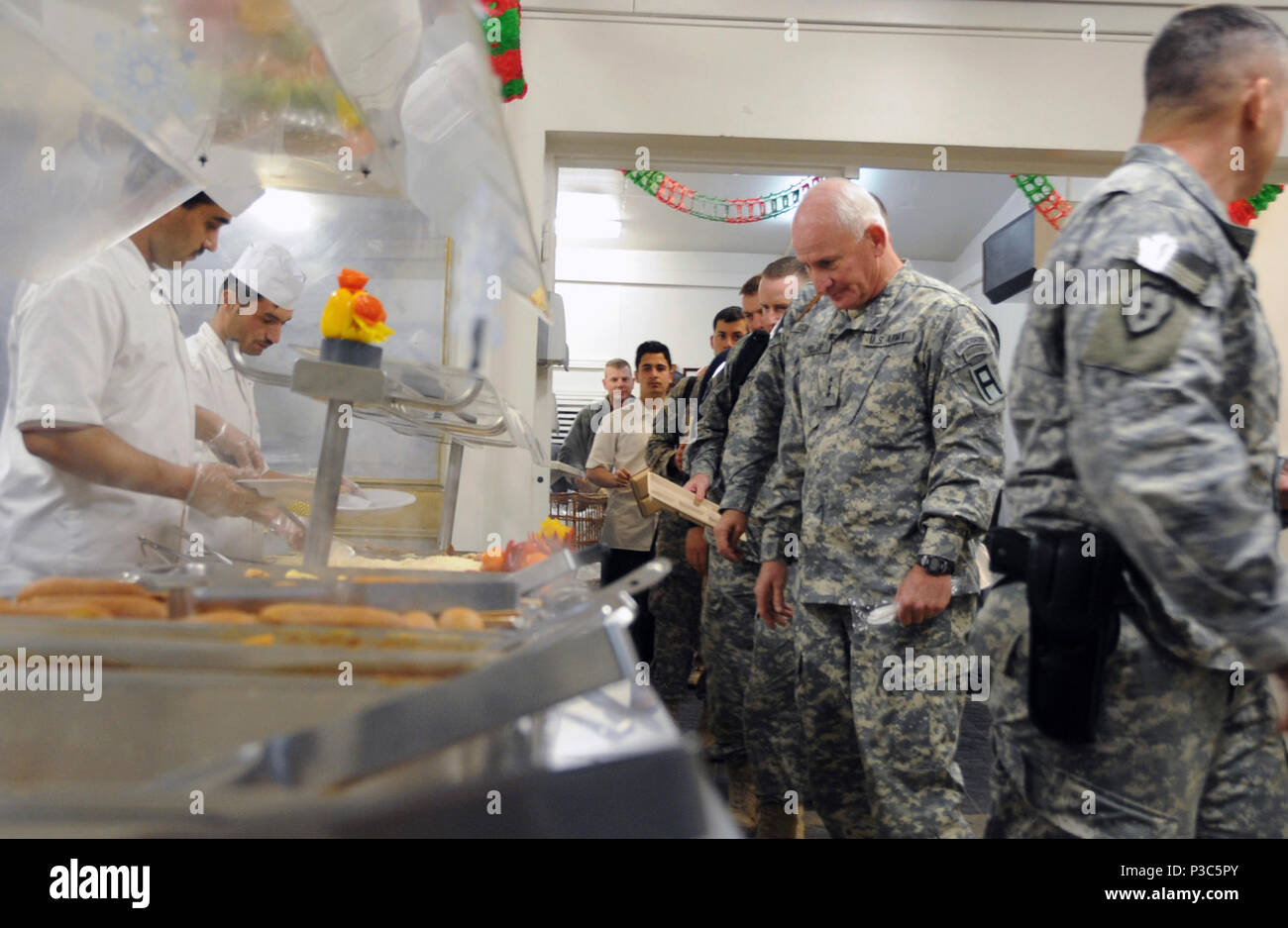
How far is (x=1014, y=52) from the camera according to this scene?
3.69m

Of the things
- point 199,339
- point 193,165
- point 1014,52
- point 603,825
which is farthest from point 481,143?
point 1014,52

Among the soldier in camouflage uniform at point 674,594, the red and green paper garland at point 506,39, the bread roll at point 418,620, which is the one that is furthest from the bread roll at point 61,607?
the soldier in camouflage uniform at point 674,594

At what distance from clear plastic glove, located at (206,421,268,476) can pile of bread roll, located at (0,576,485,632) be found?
1156 mm

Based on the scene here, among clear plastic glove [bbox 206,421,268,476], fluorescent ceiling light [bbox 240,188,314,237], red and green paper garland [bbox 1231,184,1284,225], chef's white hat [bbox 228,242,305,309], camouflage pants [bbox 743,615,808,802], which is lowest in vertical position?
camouflage pants [bbox 743,615,808,802]

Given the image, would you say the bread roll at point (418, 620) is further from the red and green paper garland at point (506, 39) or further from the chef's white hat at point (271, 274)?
the red and green paper garland at point (506, 39)

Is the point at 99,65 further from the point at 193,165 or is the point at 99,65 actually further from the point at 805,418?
the point at 805,418

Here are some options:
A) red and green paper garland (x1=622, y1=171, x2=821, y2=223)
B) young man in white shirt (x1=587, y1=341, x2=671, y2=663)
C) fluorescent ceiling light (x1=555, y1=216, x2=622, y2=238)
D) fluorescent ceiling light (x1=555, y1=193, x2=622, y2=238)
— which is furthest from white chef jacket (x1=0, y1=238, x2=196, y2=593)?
fluorescent ceiling light (x1=555, y1=216, x2=622, y2=238)

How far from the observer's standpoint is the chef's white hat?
84.4 inches

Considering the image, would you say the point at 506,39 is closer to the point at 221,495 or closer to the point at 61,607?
the point at 221,495

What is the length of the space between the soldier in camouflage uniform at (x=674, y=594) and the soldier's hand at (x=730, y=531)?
3.46 feet

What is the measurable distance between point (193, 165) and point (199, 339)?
4.58 feet

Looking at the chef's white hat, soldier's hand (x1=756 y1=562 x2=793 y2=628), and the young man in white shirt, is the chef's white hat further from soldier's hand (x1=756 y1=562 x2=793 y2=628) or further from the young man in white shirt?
the young man in white shirt

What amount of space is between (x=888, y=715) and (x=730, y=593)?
1056mm

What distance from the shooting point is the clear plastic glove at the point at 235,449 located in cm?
192
